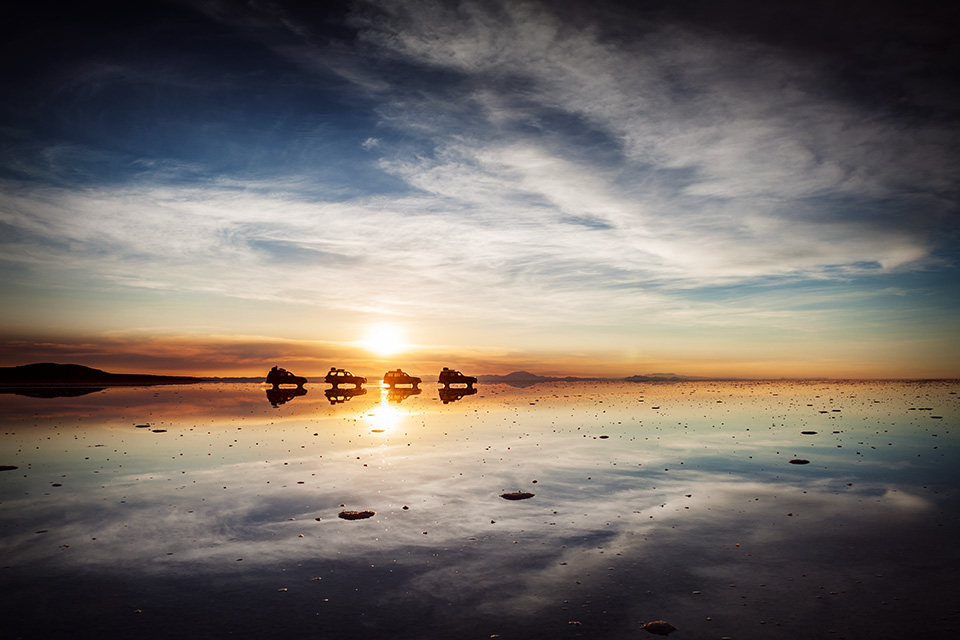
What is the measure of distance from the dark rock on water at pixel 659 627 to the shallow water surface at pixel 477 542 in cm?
15

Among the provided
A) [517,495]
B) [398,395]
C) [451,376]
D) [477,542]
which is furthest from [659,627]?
[451,376]

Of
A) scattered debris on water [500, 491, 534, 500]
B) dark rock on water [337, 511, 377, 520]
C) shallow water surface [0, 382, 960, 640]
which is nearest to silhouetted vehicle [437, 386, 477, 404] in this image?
shallow water surface [0, 382, 960, 640]

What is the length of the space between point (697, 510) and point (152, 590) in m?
12.7

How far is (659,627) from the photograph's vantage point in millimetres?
7355

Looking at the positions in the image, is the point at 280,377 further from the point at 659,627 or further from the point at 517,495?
the point at 659,627

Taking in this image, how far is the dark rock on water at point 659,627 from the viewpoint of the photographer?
23.8ft

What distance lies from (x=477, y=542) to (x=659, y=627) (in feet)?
15.2

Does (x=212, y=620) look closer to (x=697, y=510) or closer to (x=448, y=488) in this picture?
(x=448, y=488)

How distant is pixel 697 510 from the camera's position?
44.9ft

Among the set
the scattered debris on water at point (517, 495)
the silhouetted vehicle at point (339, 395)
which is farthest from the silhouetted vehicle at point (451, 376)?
the scattered debris on water at point (517, 495)

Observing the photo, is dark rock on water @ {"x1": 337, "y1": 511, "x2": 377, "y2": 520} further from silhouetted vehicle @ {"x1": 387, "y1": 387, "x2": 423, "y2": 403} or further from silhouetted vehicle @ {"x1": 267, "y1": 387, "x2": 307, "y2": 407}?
silhouetted vehicle @ {"x1": 387, "y1": 387, "x2": 423, "y2": 403}

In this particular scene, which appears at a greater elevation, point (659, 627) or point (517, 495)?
point (659, 627)

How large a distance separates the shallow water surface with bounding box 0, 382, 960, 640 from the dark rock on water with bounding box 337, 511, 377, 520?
23cm

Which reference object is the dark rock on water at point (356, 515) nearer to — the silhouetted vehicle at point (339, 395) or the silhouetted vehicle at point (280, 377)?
the silhouetted vehicle at point (339, 395)
